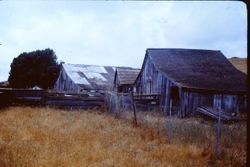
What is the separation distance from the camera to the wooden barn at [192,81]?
21.7 metres

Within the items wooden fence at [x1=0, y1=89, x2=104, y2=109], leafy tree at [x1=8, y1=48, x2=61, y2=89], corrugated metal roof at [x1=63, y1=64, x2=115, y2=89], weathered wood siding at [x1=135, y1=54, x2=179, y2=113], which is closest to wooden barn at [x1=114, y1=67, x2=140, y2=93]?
weathered wood siding at [x1=135, y1=54, x2=179, y2=113]

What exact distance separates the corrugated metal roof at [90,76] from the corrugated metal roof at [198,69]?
36.9 ft

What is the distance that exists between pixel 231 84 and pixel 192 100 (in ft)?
12.2

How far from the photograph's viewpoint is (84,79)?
37781 millimetres

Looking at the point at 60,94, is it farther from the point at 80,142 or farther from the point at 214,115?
the point at 80,142

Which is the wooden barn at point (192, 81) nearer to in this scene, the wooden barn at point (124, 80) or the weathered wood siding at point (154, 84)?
the weathered wood siding at point (154, 84)

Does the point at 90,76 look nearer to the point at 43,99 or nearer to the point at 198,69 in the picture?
the point at 198,69

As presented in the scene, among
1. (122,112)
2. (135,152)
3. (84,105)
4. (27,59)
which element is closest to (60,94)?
(84,105)

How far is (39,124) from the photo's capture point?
11.8 m

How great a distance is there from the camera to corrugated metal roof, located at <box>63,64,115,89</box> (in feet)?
121

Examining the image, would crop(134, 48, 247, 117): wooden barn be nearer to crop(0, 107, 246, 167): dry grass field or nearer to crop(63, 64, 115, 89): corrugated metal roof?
crop(0, 107, 246, 167): dry grass field

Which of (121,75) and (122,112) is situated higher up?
(121,75)

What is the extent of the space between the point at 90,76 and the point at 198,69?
16.8m

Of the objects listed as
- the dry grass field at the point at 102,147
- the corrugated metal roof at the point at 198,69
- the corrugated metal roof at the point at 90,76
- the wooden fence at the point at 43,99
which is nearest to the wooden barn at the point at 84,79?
the corrugated metal roof at the point at 90,76
